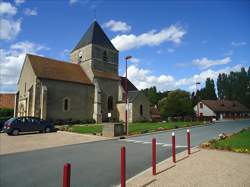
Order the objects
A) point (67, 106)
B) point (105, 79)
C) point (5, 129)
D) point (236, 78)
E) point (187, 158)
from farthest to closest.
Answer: point (236, 78) < point (105, 79) < point (67, 106) < point (5, 129) < point (187, 158)

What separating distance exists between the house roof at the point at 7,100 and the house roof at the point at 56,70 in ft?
42.7

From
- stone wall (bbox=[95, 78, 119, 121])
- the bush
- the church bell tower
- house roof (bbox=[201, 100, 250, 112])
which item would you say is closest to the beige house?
house roof (bbox=[201, 100, 250, 112])

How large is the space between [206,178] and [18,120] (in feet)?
57.9

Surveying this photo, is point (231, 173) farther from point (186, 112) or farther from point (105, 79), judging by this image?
point (186, 112)

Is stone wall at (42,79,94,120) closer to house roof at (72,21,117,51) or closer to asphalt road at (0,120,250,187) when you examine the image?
house roof at (72,21,117,51)

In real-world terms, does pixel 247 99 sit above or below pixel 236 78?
below

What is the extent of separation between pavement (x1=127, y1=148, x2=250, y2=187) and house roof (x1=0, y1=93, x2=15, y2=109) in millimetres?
41126

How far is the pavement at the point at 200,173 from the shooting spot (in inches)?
219

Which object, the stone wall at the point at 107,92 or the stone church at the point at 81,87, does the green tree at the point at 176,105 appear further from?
the stone wall at the point at 107,92

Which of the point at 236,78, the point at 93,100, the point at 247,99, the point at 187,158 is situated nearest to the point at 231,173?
the point at 187,158

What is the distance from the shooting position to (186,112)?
49812 mm

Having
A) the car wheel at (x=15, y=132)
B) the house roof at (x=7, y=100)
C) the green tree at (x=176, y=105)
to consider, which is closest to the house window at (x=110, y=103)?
the green tree at (x=176, y=105)

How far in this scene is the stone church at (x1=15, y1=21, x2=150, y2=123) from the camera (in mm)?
31609

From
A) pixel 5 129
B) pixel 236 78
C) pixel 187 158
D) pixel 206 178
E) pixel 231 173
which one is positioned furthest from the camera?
pixel 236 78
